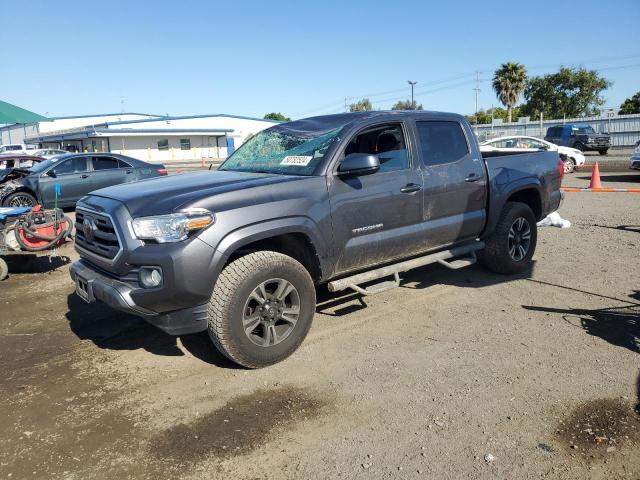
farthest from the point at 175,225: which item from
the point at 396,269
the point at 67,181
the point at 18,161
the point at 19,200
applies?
the point at 18,161

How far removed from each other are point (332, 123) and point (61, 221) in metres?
4.59

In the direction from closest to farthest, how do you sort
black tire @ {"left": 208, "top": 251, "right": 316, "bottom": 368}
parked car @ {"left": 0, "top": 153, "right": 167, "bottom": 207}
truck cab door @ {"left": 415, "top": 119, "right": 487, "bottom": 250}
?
black tire @ {"left": 208, "top": 251, "right": 316, "bottom": 368}
truck cab door @ {"left": 415, "top": 119, "right": 487, "bottom": 250}
parked car @ {"left": 0, "top": 153, "right": 167, "bottom": 207}

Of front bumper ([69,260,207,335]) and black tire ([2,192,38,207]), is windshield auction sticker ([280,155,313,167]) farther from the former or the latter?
black tire ([2,192,38,207])

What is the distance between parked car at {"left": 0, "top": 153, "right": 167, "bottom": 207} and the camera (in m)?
12.0

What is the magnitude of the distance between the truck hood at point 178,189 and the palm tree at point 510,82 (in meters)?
54.6

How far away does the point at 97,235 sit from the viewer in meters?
3.97

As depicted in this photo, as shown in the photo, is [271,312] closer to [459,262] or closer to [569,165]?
[459,262]

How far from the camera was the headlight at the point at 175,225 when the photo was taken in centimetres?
352

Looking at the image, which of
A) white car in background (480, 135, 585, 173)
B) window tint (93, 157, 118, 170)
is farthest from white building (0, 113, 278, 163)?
white car in background (480, 135, 585, 173)

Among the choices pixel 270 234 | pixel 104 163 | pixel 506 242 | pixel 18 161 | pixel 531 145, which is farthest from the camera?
pixel 531 145

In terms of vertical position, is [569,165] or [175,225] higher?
[569,165]

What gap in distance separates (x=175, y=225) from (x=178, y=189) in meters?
0.52

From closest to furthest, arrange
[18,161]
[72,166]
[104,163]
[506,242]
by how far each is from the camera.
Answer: [506,242] → [72,166] → [104,163] → [18,161]

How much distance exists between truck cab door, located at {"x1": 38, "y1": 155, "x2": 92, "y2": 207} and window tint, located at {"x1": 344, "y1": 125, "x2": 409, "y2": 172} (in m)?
9.75
